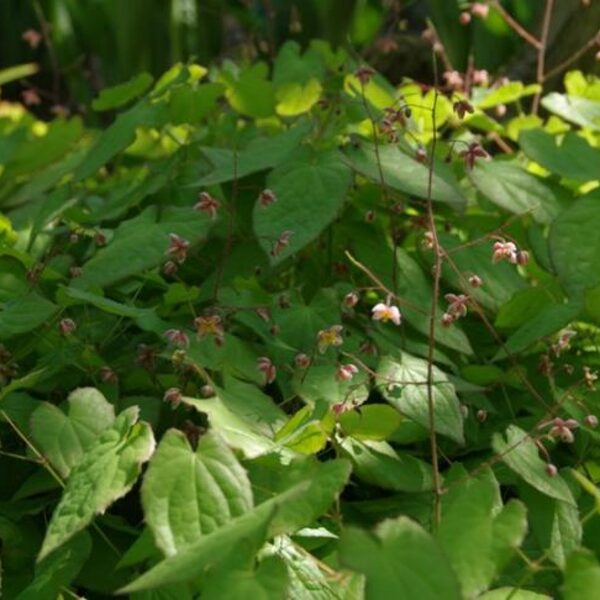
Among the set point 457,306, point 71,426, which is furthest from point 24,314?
point 457,306

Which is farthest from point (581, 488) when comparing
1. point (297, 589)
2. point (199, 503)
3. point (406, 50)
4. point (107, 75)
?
point (107, 75)

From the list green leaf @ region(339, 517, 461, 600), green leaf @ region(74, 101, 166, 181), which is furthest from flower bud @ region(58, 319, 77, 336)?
green leaf @ region(339, 517, 461, 600)

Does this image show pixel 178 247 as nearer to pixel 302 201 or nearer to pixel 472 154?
pixel 302 201

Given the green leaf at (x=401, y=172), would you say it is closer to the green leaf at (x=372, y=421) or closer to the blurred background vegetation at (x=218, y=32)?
the green leaf at (x=372, y=421)

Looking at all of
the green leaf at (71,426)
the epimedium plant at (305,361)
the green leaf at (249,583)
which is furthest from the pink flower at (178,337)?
the green leaf at (249,583)

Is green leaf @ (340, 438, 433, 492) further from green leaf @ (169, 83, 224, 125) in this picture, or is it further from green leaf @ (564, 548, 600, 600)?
green leaf @ (169, 83, 224, 125)

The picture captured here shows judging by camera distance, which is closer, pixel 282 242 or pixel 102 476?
pixel 102 476
